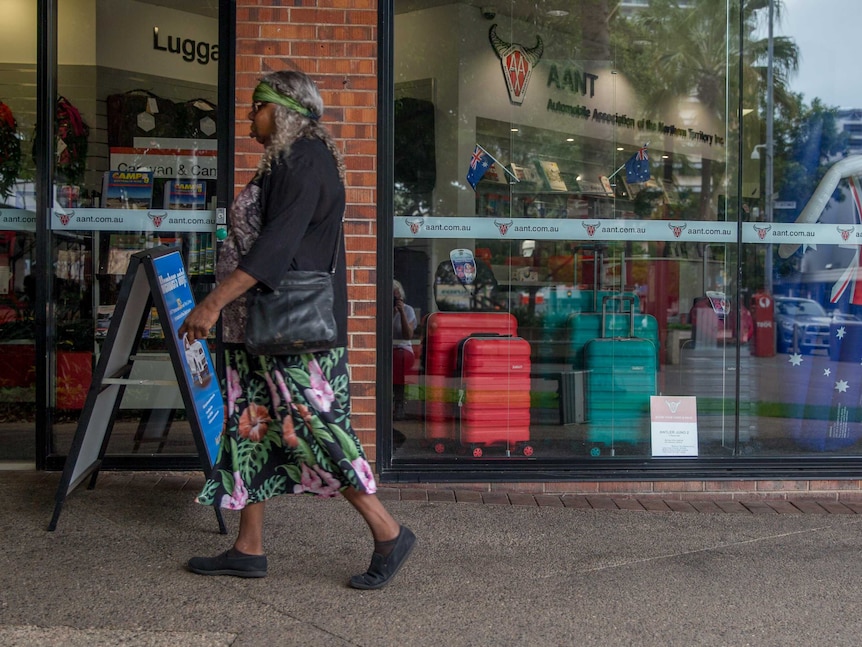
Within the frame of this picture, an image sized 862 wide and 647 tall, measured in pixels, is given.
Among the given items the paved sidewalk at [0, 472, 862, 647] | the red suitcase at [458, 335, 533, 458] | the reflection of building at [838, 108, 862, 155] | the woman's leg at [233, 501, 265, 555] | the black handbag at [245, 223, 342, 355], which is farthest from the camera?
the reflection of building at [838, 108, 862, 155]

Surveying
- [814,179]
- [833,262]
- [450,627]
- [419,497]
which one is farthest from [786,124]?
[450,627]

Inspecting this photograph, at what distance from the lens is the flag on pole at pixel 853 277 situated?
554 centimetres

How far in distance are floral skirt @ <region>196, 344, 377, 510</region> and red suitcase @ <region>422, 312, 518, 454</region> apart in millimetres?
1764

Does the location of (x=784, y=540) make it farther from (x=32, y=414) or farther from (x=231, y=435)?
(x=32, y=414)

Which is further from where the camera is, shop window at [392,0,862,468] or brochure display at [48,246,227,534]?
shop window at [392,0,862,468]

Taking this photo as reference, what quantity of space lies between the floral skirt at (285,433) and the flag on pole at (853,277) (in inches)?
141

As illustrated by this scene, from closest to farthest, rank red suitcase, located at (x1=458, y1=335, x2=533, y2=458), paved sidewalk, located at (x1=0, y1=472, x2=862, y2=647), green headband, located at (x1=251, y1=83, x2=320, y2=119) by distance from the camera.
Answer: paved sidewalk, located at (x1=0, y1=472, x2=862, y2=647) → green headband, located at (x1=251, y1=83, x2=320, y2=119) → red suitcase, located at (x1=458, y1=335, x2=533, y2=458)

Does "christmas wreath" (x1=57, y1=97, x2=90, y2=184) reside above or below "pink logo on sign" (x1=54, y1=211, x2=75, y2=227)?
above

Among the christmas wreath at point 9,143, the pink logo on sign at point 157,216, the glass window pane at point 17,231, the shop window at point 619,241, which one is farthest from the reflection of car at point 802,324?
the christmas wreath at point 9,143

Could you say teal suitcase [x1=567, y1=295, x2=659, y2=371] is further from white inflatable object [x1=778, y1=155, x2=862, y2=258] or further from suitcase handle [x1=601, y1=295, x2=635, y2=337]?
white inflatable object [x1=778, y1=155, x2=862, y2=258]

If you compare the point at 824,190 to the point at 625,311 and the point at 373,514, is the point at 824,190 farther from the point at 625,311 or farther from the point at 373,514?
the point at 373,514

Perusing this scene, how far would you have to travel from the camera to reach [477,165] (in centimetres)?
540

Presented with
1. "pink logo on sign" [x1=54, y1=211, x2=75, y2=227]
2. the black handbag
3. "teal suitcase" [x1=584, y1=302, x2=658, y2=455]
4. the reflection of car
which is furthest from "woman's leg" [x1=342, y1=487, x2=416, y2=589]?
the reflection of car

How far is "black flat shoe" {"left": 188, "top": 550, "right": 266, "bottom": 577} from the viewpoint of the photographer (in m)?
3.48
